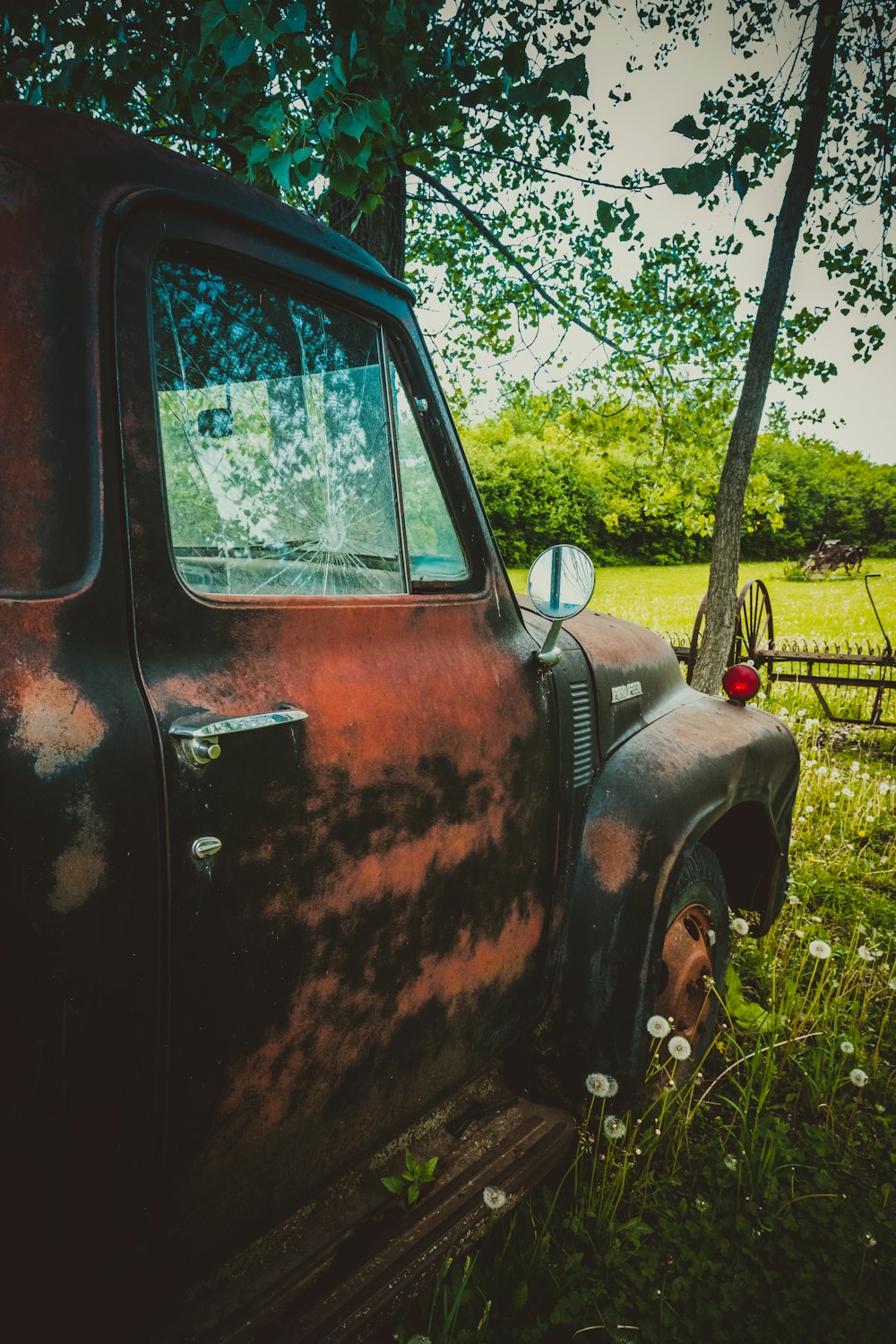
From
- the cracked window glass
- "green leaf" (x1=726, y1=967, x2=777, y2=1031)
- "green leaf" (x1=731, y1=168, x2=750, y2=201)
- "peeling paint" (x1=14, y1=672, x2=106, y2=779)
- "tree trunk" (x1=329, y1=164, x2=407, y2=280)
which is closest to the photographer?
"peeling paint" (x1=14, y1=672, x2=106, y2=779)

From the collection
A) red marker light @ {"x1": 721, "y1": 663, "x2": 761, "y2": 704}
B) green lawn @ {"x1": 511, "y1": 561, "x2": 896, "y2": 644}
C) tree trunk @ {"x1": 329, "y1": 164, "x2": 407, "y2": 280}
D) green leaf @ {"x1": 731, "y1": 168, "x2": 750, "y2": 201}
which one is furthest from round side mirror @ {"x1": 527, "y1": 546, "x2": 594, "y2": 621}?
green lawn @ {"x1": 511, "y1": 561, "x2": 896, "y2": 644}

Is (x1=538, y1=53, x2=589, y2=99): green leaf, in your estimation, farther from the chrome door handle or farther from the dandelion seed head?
the dandelion seed head

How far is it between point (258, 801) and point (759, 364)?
250 inches

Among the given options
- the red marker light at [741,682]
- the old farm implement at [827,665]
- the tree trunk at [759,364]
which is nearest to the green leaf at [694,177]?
the red marker light at [741,682]

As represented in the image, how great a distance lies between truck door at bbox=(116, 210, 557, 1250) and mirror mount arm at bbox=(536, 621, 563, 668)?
5 centimetres

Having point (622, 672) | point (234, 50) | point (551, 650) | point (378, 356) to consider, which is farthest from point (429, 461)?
point (234, 50)

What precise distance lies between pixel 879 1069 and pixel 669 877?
138 cm

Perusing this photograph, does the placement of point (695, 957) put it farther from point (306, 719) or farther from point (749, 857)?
point (306, 719)

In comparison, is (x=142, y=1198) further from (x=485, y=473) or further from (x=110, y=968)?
(x=485, y=473)

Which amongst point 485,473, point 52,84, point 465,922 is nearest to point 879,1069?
point 465,922

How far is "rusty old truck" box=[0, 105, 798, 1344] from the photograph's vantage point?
3.35 feet

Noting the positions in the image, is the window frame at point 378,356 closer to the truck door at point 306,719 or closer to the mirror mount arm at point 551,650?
the truck door at point 306,719

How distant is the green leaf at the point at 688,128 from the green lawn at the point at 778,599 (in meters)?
6.88

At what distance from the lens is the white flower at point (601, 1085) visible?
1.92 meters
